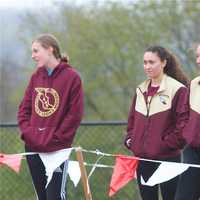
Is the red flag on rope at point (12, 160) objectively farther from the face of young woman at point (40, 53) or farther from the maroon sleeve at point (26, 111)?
the face of young woman at point (40, 53)

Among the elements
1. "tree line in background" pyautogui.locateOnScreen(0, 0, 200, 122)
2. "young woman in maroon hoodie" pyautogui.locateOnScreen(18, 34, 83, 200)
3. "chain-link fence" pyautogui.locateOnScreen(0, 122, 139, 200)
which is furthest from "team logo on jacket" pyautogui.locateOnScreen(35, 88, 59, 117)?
"tree line in background" pyautogui.locateOnScreen(0, 0, 200, 122)

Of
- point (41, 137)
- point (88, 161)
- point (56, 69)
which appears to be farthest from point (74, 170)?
point (88, 161)

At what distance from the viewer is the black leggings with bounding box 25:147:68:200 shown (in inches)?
276

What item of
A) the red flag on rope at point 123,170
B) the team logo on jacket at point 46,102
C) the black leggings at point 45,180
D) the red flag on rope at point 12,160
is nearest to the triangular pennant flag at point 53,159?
the black leggings at point 45,180

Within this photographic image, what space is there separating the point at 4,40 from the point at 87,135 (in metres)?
10.7

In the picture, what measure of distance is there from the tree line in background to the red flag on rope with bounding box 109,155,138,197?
27.4 ft

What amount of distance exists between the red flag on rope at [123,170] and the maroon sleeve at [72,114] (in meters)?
0.50

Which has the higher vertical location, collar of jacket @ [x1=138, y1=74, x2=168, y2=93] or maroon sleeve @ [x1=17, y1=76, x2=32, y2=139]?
collar of jacket @ [x1=138, y1=74, x2=168, y2=93]

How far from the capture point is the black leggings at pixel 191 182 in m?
6.38

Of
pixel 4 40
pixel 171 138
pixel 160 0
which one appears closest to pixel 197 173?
pixel 171 138

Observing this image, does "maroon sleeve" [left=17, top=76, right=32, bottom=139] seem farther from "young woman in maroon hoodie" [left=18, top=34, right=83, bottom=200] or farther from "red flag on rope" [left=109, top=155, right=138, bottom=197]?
"red flag on rope" [left=109, top=155, right=138, bottom=197]

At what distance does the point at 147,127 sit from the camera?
6.78 metres

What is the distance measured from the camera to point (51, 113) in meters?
6.98

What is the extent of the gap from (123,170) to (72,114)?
2.29 ft
